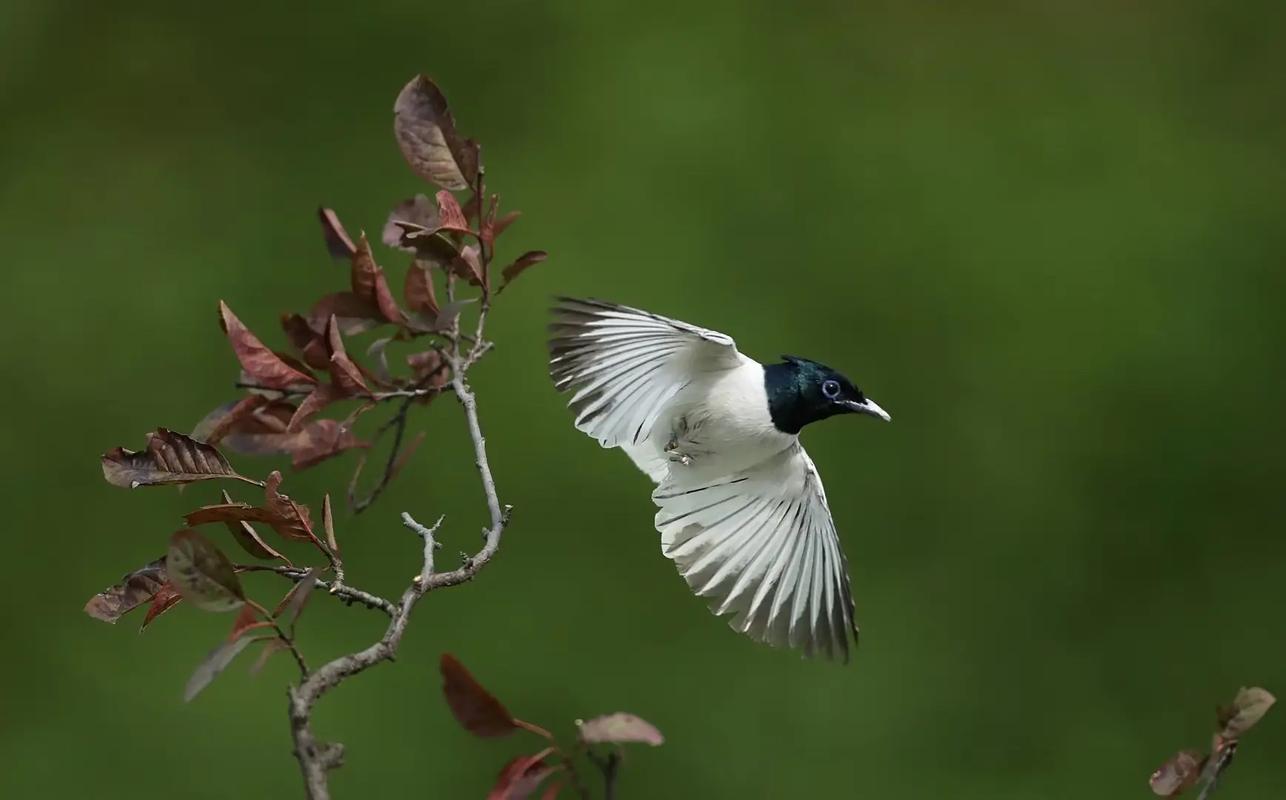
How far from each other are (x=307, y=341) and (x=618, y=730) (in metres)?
0.48

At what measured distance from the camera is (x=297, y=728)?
0.64 meters

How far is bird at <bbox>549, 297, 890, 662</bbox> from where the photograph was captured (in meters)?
1.19

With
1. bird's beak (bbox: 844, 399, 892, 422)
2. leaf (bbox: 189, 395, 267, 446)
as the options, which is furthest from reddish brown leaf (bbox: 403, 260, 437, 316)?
bird's beak (bbox: 844, 399, 892, 422)

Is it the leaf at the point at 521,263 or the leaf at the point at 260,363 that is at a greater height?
the leaf at the point at 521,263

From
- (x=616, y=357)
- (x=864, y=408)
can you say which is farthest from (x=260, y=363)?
(x=864, y=408)

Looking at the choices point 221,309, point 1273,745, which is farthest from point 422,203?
point 1273,745

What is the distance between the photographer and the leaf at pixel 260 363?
1.03 m

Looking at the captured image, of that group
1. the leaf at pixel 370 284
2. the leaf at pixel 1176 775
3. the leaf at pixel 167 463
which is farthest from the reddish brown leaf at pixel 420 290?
the leaf at pixel 1176 775

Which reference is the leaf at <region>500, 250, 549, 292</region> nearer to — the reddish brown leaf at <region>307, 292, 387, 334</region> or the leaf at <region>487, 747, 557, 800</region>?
the reddish brown leaf at <region>307, 292, 387, 334</region>

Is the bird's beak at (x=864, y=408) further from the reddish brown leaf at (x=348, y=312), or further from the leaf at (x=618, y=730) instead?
the leaf at (x=618, y=730)

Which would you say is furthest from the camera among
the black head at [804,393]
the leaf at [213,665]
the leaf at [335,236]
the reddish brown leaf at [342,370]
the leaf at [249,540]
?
the black head at [804,393]

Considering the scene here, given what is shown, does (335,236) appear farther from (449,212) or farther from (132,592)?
(132,592)

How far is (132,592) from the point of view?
922 millimetres

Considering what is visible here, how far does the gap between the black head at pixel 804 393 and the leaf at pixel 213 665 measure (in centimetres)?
61
